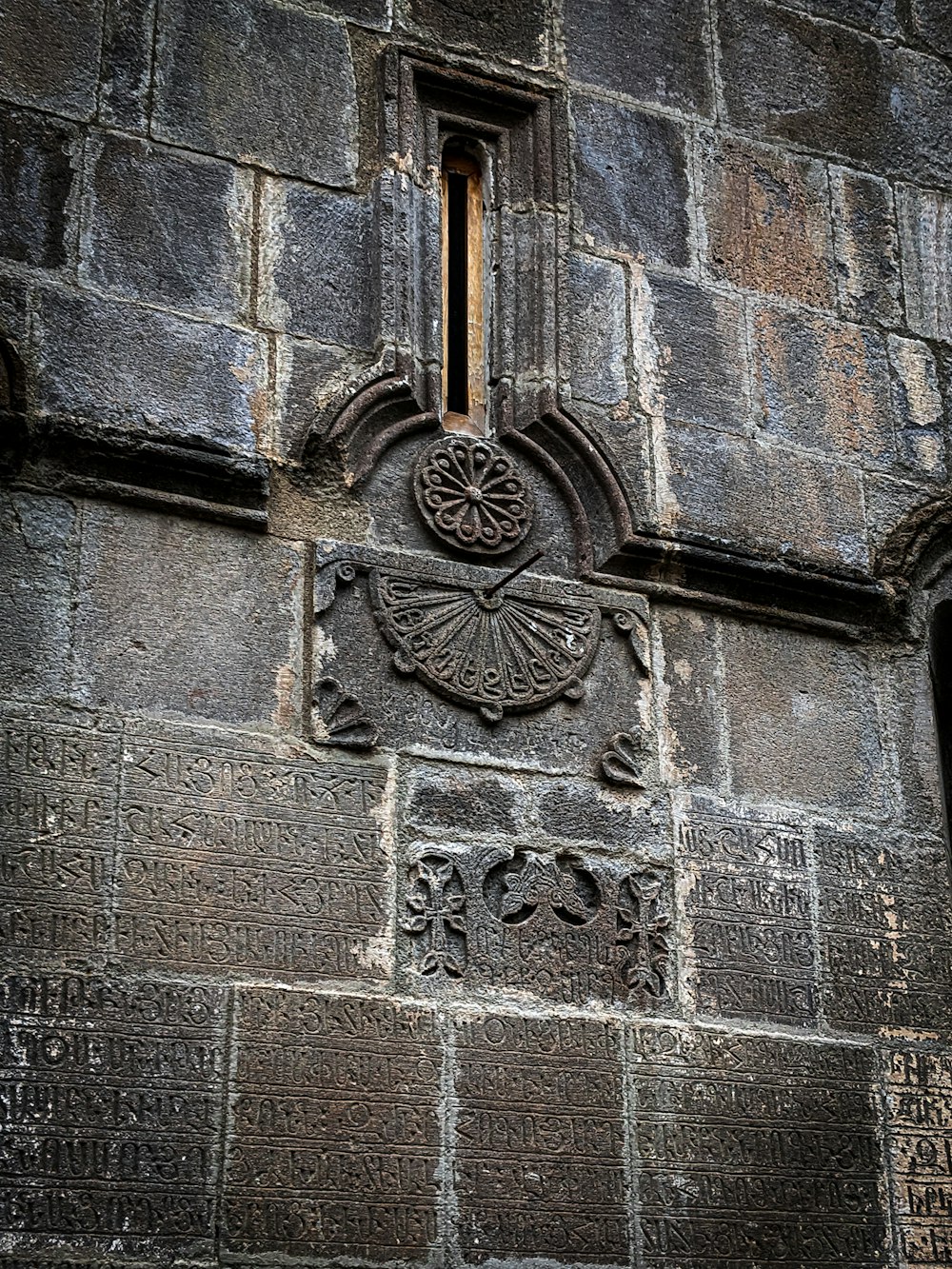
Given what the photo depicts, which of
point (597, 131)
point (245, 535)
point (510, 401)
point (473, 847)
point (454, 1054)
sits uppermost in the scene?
point (597, 131)

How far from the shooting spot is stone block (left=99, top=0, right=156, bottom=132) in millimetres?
6199

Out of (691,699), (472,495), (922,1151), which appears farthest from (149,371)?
(922,1151)

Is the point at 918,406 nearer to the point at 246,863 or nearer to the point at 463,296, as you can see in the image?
the point at 463,296

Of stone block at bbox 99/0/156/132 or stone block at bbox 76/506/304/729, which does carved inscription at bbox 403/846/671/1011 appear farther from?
stone block at bbox 99/0/156/132

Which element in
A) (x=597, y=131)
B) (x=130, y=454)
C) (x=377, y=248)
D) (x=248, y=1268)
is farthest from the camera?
(x=597, y=131)

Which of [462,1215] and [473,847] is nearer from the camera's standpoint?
[462,1215]

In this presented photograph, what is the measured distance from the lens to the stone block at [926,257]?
7.26 meters

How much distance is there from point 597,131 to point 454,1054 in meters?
3.02

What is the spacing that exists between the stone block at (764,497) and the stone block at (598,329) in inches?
9.3

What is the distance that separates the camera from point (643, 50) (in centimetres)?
709

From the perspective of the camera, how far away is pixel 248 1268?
507 cm

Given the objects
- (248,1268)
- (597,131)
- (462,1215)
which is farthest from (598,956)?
(597,131)

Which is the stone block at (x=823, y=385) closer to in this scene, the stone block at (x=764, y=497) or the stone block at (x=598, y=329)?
the stone block at (x=764, y=497)

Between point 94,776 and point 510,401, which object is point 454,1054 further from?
point 510,401
